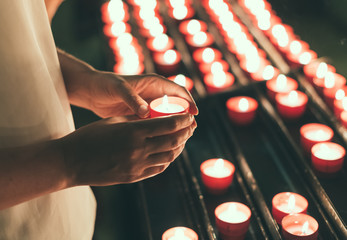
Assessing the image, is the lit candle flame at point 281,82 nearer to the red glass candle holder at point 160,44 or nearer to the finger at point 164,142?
the red glass candle holder at point 160,44

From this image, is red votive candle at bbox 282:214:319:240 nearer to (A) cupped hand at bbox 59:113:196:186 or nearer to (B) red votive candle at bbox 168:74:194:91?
(A) cupped hand at bbox 59:113:196:186

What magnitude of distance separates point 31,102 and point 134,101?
271 millimetres

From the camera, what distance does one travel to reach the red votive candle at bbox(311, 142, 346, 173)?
147 cm

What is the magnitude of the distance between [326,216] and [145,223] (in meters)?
0.61

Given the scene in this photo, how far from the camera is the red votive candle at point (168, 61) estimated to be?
7.80 ft

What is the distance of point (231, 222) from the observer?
1.27 metres

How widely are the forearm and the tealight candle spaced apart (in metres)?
1.09

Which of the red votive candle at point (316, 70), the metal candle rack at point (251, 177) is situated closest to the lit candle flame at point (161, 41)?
the metal candle rack at point (251, 177)

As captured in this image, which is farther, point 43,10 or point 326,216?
point 326,216

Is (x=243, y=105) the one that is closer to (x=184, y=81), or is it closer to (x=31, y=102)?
(x=184, y=81)

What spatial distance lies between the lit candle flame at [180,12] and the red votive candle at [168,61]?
0.63 m

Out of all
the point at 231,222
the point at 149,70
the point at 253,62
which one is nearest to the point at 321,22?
the point at 253,62

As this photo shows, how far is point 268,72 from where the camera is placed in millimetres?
2256

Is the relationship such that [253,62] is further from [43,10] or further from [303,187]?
[43,10]
